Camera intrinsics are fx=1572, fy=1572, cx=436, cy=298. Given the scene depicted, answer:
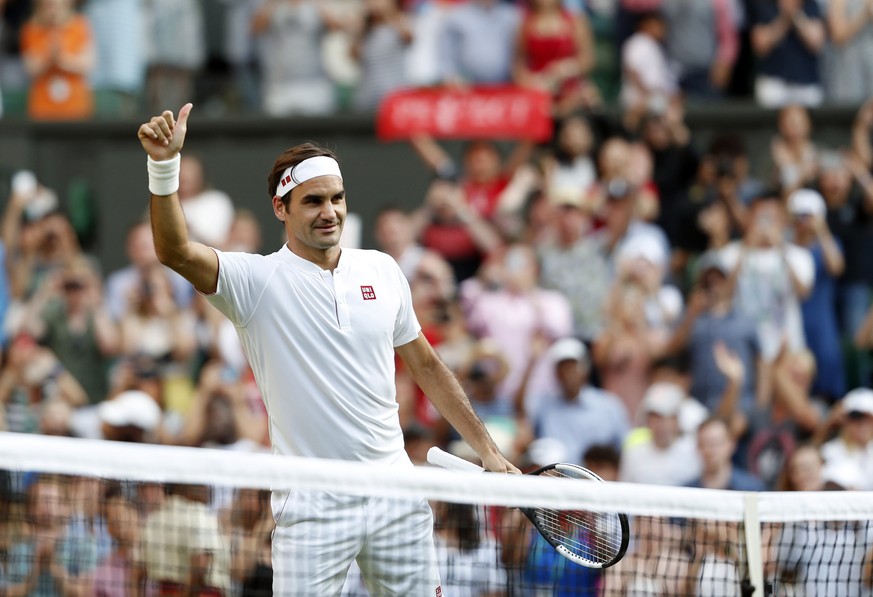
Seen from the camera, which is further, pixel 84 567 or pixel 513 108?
pixel 513 108

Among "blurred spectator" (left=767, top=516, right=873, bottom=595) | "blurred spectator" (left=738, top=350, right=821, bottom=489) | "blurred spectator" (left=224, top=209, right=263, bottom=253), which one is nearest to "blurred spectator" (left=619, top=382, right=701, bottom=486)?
"blurred spectator" (left=738, top=350, right=821, bottom=489)

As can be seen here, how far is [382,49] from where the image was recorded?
48.9ft

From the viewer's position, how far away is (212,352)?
12859mm

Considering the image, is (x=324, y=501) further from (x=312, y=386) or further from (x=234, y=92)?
(x=234, y=92)

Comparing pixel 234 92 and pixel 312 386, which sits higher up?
pixel 234 92

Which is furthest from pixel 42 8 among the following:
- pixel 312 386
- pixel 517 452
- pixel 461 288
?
pixel 312 386

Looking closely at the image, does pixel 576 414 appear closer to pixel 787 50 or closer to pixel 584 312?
pixel 584 312

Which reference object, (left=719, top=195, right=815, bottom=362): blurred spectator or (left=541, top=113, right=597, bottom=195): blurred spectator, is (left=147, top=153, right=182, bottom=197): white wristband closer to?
(left=719, top=195, right=815, bottom=362): blurred spectator

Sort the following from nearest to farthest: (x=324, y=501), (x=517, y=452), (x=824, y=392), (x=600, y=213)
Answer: (x=324, y=501)
(x=517, y=452)
(x=824, y=392)
(x=600, y=213)

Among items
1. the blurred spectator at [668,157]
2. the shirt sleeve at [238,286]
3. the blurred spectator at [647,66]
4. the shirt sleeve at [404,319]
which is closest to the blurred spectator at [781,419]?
the blurred spectator at [668,157]

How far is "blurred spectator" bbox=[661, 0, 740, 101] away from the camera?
605 inches

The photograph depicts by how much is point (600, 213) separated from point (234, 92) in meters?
4.51

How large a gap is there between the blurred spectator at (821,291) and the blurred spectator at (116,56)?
647cm

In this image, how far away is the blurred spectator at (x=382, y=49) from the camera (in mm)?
14898
